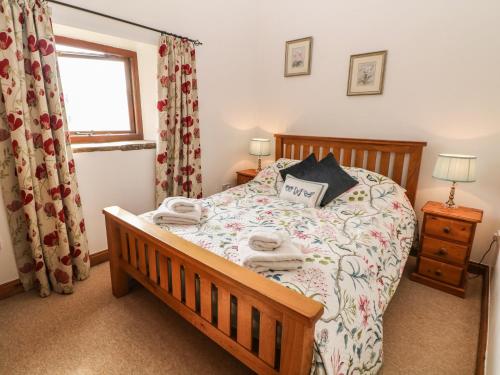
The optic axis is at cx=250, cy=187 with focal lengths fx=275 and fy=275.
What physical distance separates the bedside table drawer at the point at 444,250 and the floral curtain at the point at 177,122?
83.7 inches

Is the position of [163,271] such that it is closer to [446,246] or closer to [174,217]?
[174,217]

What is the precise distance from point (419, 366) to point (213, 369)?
1.09m

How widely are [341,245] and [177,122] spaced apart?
1.88 m

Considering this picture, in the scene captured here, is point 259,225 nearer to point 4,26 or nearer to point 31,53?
point 31,53

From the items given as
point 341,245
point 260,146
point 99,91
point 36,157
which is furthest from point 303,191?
point 99,91

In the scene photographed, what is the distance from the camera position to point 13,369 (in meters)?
1.41

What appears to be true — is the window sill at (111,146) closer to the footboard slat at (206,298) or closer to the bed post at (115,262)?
the bed post at (115,262)

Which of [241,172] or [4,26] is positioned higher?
[4,26]

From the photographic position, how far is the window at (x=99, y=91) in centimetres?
237

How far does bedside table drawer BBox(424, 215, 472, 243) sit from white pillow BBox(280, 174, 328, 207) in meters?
0.82

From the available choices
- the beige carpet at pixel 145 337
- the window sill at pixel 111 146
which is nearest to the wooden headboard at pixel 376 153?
the beige carpet at pixel 145 337

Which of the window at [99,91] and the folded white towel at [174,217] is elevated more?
the window at [99,91]

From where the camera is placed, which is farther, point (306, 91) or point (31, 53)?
point (306, 91)

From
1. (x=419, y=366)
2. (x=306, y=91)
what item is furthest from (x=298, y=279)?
(x=306, y=91)
